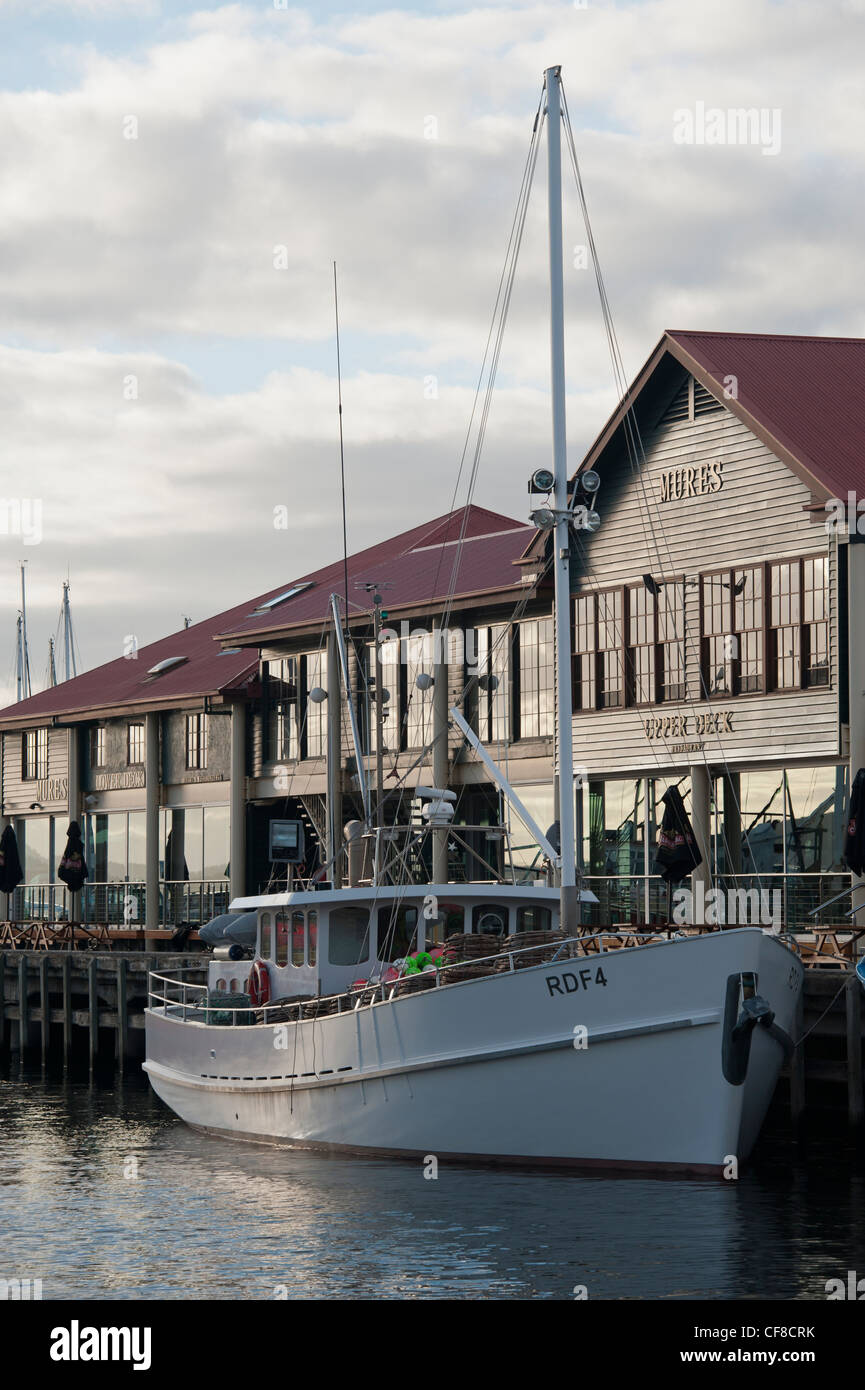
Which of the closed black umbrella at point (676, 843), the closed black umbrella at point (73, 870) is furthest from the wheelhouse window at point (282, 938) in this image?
the closed black umbrella at point (73, 870)

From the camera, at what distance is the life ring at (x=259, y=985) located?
2561cm

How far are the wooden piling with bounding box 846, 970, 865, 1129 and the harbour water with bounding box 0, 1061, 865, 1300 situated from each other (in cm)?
40

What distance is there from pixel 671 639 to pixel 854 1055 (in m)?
11.6

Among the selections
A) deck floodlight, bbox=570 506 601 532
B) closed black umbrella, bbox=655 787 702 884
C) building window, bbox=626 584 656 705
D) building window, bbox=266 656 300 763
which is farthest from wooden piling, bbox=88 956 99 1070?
deck floodlight, bbox=570 506 601 532

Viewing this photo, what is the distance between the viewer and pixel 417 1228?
18156 millimetres

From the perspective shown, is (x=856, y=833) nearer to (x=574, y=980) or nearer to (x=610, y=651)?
(x=574, y=980)

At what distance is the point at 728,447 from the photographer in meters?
32.6

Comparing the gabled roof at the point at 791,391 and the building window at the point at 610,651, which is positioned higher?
the gabled roof at the point at 791,391

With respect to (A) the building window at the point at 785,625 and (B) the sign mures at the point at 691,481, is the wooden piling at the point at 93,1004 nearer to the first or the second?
(B) the sign mures at the point at 691,481

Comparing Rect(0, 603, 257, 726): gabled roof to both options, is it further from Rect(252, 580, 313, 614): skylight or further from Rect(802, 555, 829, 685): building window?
Rect(802, 555, 829, 685): building window

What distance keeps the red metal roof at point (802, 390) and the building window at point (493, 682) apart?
731 centimetres

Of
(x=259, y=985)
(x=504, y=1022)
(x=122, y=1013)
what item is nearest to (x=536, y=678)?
(x=122, y=1013)
